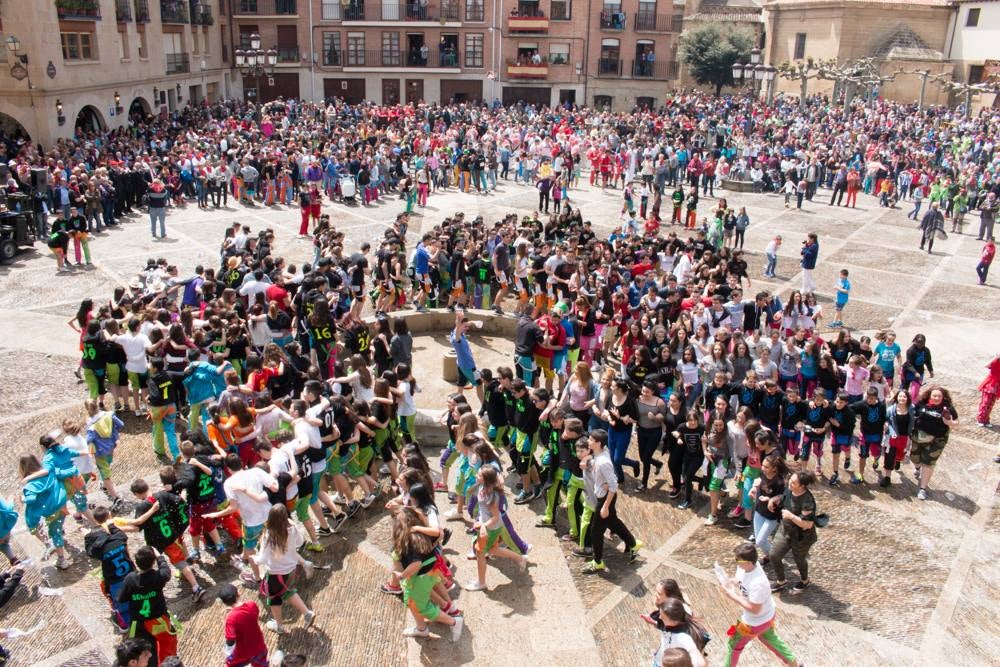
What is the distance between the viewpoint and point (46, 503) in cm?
800

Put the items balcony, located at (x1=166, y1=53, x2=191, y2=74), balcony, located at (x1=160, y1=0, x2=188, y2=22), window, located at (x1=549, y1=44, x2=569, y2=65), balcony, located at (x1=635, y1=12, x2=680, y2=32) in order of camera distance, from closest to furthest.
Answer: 1. balcony, located at (x1=160, y1=0, x2=188, y2=22)
2. balcony, located at (x1=166, y1=53, x2=191, y2=74)
3. balcony, located at (x1=635, y1=12, x2=680, y2=32)
4. window, located at (x1=549, y1=44, x2=569, y2=65)

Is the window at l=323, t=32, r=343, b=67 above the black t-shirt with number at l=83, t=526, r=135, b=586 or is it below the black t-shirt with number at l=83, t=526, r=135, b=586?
above

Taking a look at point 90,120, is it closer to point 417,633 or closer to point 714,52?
point 417,633

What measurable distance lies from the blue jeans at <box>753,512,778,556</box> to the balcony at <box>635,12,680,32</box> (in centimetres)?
4660

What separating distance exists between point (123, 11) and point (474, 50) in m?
21.8

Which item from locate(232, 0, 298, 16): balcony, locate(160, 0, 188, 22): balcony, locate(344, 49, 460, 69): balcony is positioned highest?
A: locate(232, 0, 298, 16): balcony

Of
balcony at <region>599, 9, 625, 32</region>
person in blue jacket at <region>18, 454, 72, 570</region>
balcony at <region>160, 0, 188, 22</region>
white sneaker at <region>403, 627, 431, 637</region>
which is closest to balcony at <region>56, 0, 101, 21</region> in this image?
balcony at <region>160, 0, 188, 22</region>

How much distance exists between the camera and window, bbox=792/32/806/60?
61.2 m

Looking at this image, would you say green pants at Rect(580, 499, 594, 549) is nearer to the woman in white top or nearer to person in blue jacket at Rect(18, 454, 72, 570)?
the woman in white top

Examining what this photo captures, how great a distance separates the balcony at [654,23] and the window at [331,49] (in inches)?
711

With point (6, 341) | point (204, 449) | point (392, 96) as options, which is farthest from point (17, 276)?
point (392, 96)

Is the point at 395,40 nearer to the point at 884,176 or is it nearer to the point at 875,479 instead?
the point at 884,176

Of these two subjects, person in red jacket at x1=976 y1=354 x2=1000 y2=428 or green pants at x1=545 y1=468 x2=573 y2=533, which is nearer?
green pants at x1=545 y1=468 x2=573 y2=533

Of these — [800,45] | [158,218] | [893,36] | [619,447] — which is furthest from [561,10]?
[619,447]
